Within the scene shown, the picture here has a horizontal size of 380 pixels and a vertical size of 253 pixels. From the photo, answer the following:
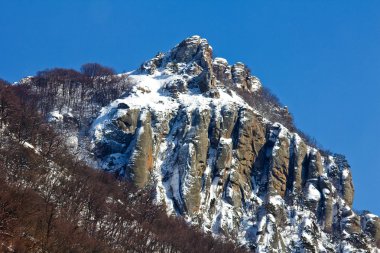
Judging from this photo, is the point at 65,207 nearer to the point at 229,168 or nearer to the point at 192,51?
the point at 229,168

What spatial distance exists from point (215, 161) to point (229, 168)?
12.7 feet

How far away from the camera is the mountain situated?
105375 millimetres

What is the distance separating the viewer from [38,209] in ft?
180

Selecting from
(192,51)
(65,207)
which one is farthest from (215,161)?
(192,51)

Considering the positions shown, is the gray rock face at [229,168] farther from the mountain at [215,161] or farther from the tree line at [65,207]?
the tree line at [65,207]

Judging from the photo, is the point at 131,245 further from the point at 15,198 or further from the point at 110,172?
the point at 110,172

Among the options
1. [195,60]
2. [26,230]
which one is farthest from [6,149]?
[195,60]

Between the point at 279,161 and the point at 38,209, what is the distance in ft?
259

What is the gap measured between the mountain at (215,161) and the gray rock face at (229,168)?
0.85 ft

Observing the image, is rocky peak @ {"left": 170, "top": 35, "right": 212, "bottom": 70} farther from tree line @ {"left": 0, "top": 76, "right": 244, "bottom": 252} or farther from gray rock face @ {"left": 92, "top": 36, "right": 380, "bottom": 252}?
tree line @ {"left": 0, "top": 76, "right": 244, "bottom": 252}

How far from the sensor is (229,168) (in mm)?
116438

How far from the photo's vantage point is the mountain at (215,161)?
10538 centimetres

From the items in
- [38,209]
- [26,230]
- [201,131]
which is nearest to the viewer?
[26,230]

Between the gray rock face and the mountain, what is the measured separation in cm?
26
